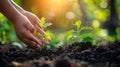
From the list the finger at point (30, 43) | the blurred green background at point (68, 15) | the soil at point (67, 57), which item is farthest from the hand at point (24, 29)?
the blurred green background at point (68, 15)

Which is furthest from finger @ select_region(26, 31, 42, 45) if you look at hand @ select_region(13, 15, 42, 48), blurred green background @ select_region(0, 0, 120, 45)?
blurred green background @ select_region(0, 0, 120, 45)

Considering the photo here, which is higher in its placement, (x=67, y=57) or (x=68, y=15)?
(x=68, y=15)

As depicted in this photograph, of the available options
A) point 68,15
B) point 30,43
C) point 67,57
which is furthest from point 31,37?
point 68,15

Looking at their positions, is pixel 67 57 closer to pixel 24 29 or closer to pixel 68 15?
pixel 24 29

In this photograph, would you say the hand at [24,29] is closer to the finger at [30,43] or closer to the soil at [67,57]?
the finger at [30,43]

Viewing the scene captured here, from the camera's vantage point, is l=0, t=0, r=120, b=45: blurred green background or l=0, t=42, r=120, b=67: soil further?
l=0, t=0, r=120, b=45: blurred green background

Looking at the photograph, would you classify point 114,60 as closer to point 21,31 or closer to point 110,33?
point 21,31

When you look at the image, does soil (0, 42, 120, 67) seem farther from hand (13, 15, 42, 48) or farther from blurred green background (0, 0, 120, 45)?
blurred green background (0, 0, 120, 45)

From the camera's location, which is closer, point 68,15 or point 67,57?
point 67,57
